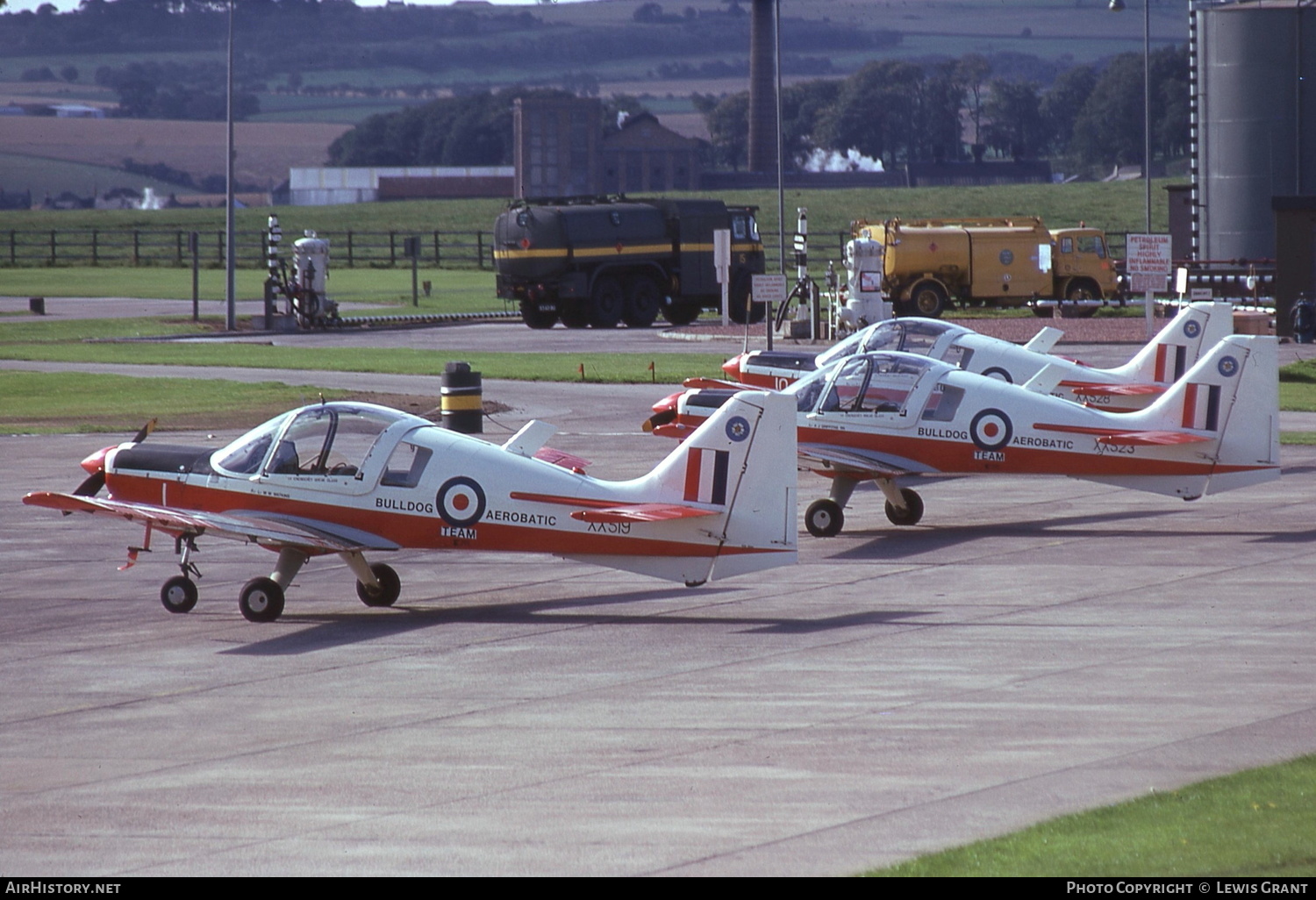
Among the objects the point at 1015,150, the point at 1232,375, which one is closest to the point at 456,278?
the point at 1232,375

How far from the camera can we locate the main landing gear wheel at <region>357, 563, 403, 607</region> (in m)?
15.7

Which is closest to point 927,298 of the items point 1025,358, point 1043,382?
point 1025,358

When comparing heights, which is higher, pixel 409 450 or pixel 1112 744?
pixel 409 450

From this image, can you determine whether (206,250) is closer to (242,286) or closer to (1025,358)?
(242,286)

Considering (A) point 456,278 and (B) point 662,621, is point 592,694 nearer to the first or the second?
(B) point 662,621

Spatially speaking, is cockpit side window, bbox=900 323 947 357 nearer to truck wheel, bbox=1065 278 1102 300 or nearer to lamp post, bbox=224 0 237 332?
lamp post, bbox=224 0 237 332

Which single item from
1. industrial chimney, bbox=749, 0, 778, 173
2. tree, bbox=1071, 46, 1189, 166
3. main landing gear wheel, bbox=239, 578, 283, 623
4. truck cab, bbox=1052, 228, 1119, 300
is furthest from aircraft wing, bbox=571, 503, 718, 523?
tree, bbox=1071, 46, 1189, 166

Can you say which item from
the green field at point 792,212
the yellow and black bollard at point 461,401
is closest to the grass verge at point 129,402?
the yellow and black bollard at point 461,401

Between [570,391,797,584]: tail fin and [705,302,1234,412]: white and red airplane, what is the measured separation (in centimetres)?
765

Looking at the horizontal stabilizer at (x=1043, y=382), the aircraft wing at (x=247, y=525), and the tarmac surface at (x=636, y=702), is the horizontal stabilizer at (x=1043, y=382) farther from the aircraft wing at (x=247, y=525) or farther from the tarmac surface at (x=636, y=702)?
the aircraft wing at (x=247, y=525)

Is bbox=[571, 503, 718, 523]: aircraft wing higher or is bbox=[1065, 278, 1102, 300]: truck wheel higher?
bbox=[1065, 278, 1102, 300]: truck wheel

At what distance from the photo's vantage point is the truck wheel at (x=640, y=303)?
179ft

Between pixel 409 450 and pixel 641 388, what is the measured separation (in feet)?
65.2

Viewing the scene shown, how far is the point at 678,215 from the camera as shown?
179 feet
